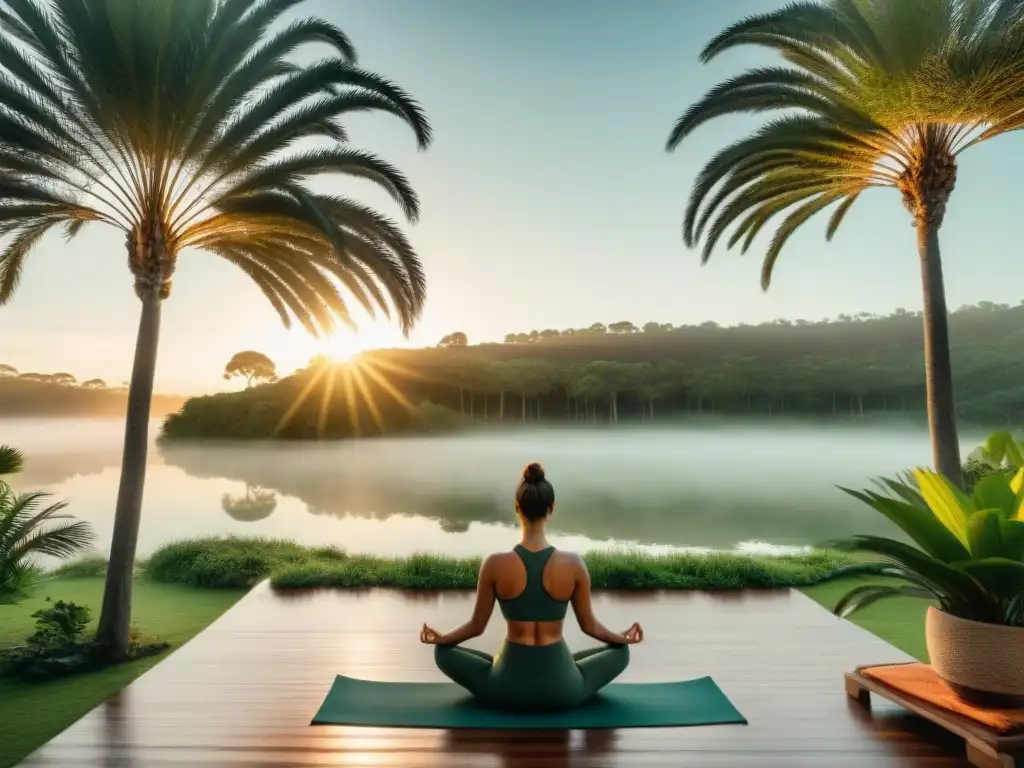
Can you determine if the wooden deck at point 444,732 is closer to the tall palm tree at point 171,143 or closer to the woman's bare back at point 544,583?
the woman's bare back at point 544,583

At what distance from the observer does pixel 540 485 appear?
3.31 m

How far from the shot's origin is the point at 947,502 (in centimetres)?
310

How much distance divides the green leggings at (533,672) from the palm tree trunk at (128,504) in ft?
14.4

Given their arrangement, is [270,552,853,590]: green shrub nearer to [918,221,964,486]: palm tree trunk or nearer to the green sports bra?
[918,221,964,486]: palm tree trunk

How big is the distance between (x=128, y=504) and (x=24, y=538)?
35.0 inches

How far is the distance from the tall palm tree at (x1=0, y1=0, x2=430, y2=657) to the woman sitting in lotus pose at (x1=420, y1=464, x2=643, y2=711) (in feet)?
10.5

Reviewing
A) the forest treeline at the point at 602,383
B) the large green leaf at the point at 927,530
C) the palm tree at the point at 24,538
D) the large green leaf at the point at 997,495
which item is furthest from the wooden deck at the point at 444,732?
the forest treeline at the point at 602,383

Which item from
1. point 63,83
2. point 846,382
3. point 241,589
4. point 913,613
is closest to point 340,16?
point 63,83

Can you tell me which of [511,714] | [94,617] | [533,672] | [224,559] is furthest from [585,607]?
[224,559]

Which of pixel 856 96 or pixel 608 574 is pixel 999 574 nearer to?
pixel 608 574

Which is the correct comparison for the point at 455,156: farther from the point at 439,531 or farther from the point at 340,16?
the point at 439,531

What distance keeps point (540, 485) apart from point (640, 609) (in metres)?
3.60

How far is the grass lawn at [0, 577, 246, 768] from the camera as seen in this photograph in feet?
16.2

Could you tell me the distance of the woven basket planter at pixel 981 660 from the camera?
2.77 m
